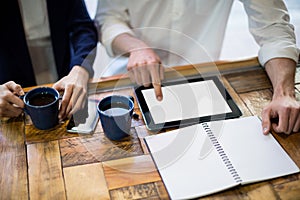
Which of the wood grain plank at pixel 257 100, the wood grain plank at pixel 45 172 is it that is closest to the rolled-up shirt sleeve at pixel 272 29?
the wood grain plank at pixel 257 100

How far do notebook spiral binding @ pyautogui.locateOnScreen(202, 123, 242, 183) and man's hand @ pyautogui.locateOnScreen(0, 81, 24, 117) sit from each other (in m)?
0.43

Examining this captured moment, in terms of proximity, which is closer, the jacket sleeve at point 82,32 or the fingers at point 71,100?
the fingers at point 71,100

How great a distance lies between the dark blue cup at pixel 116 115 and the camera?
2.64 ft

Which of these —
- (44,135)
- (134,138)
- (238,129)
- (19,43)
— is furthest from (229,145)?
A: (19,43)

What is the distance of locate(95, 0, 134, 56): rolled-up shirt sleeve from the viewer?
4.03 ft

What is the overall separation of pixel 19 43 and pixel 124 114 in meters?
0.58

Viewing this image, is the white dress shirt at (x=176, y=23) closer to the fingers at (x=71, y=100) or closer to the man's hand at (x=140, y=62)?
the man's hand at (x=140, y=62)

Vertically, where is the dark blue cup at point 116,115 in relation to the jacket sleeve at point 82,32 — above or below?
above

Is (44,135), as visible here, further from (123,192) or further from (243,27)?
(243,27)

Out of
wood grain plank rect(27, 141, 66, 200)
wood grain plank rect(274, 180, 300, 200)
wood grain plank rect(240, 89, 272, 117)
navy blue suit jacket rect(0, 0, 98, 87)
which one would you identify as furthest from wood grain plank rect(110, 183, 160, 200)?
navy blue suit jacket rect(0, 0, 98, 87)

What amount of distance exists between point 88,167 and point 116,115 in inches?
4.9

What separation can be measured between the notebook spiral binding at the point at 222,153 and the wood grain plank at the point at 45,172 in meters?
0.33

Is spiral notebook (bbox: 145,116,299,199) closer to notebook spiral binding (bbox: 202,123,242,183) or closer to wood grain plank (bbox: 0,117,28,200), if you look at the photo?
notebook spiral binding (bbox: 202,123,242,183)

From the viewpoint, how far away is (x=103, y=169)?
0.77m
